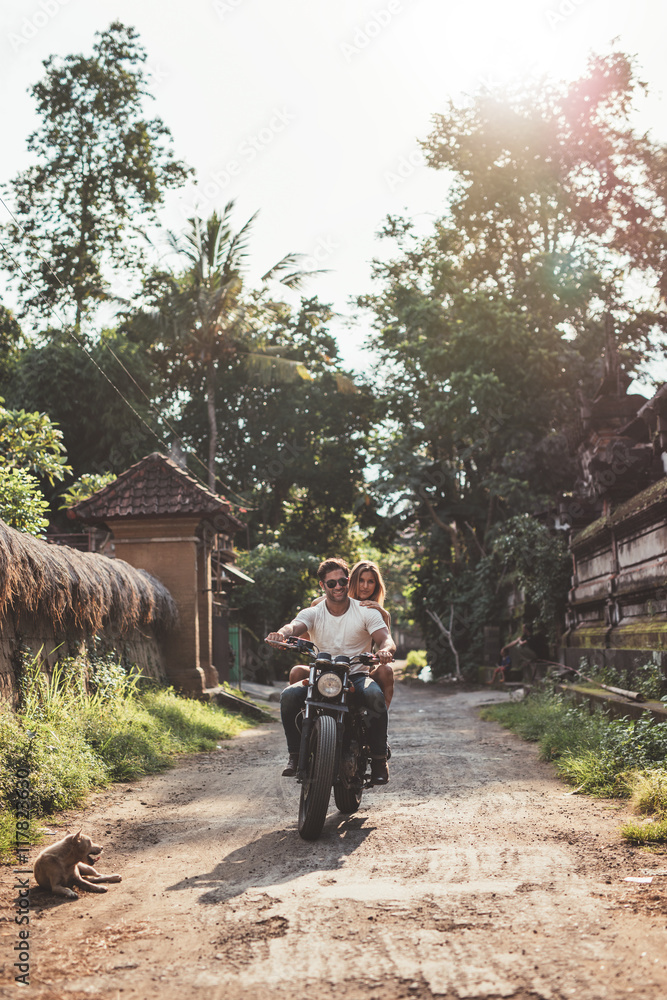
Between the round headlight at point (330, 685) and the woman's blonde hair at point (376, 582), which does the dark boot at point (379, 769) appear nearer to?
the round headlight at point (330, 685)

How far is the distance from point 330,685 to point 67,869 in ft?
5.94

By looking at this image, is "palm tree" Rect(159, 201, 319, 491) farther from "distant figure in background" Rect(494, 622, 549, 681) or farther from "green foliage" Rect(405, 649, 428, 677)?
"green foliage" Rect(405, 649, 428, 677)

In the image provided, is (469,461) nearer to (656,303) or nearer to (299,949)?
(656,303)

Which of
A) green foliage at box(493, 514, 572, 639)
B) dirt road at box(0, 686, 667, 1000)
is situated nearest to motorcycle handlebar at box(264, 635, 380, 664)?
dirt road at box(0, 686, 667, 1000)

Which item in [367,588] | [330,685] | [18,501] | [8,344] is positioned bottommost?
[330,685]

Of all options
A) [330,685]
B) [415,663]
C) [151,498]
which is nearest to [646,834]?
[330,685]

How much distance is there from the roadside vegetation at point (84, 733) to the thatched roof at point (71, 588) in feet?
1.61

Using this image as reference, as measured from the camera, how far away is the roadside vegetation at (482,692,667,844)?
17.9 ft

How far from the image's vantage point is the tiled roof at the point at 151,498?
13.9 metres

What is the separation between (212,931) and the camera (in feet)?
11.5

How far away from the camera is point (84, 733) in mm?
7832

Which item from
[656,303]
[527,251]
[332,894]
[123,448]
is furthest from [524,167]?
[332,894]

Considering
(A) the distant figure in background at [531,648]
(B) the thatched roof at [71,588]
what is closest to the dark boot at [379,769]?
(B) the thatched roof at [71,588]

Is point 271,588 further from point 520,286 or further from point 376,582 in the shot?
point 376,582
